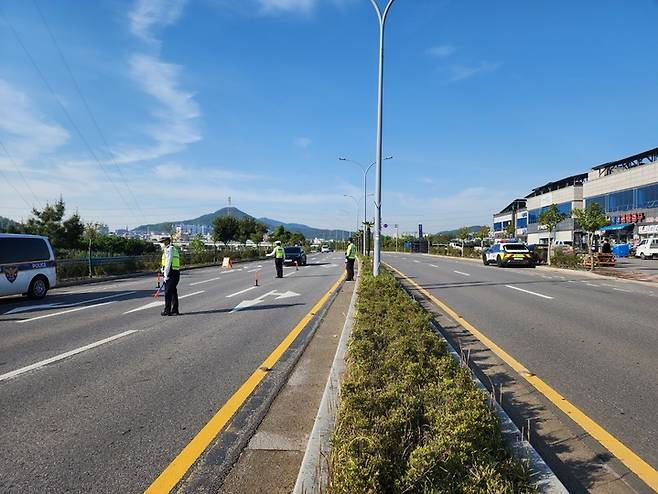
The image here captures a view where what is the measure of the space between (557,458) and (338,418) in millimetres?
1578

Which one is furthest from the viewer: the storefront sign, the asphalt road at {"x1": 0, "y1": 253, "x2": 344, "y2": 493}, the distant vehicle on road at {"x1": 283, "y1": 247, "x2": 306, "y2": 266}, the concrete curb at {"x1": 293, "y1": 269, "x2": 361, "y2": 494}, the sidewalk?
the storefront sign

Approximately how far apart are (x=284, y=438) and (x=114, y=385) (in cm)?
248

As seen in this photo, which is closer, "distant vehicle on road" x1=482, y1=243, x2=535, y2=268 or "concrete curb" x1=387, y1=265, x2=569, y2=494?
"concrete curb" x1=387, y1=265, x2=569, y2=494

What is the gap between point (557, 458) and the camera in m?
3.41

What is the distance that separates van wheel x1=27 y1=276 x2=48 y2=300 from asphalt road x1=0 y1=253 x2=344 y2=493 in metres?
2.92

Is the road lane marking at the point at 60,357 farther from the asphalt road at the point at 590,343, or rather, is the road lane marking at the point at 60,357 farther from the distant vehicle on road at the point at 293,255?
the distant vehicle on road at the point at 293,255

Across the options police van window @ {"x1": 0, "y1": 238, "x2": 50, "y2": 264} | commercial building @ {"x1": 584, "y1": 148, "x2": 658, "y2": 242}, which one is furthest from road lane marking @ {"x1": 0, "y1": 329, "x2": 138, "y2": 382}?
commercial building @ {"x1": 584, "y1": 148, "x2": 658, "y2": 242}

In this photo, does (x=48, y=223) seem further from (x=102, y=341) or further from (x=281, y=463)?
(x=281, y=463)

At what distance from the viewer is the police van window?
522 inches

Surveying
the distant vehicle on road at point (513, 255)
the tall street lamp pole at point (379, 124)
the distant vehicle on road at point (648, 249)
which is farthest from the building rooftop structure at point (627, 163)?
the tall street lamp pole at point (379, 124)

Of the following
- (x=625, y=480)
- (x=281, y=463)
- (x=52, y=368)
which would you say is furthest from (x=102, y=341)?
(x=625, y=480)

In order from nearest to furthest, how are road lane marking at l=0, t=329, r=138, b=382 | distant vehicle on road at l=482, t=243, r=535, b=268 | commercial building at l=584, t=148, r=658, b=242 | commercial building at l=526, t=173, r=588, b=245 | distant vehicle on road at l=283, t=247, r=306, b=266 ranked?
road lane marking at l=0, t=329, r=138, b=382 < distant vehicle on road at l=482, t=243, r=535, b=268 < distant vehicle on road at l=283, t=247, r=306, b=266 < commercial building at l=584, t=148, r=658, b=242 < commercial building at l=526, t=173, r=588, b=245

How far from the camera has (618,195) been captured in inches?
2483

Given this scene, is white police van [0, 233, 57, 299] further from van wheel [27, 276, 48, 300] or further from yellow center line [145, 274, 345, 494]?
yellow center line [145, 274, 345, 494]
